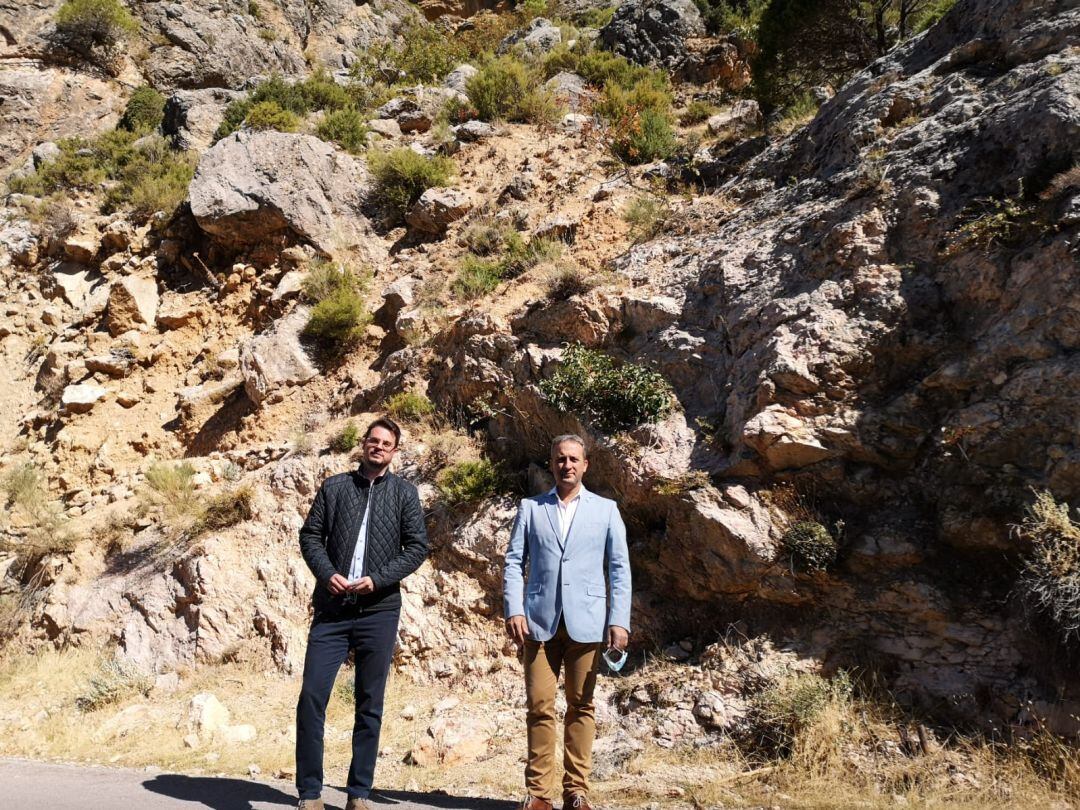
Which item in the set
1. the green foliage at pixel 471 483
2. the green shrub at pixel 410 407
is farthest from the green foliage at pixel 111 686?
the green shrub at pixel 410 407

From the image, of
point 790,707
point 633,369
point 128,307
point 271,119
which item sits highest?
point 271,119

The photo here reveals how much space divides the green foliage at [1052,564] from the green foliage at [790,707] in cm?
123

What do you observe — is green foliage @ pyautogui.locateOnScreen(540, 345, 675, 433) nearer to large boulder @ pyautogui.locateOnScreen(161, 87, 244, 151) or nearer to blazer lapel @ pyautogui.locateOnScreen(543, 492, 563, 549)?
blazer lapel @ pyautogui.locateOnScreen(543, 492, 563, 549)

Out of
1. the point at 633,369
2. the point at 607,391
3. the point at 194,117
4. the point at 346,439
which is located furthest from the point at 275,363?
the point at 194,117

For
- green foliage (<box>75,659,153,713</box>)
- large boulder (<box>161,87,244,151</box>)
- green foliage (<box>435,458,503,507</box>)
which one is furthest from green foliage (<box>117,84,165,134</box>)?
green foliage (<box>435,458,503,507</box>)

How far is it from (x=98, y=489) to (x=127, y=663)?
404 cm

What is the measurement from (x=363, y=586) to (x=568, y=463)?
1.20 meters

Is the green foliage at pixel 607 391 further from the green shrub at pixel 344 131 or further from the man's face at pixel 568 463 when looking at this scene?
the green shrub at pixel 344 131

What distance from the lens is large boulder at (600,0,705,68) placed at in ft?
52.7

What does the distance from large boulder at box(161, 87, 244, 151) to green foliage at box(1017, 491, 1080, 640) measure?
55.6ft

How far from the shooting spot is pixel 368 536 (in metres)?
3.50

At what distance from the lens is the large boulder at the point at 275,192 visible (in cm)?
1187

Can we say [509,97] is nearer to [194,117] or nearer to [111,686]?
[194,117]

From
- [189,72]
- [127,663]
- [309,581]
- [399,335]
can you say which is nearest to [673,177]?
[399,335]
